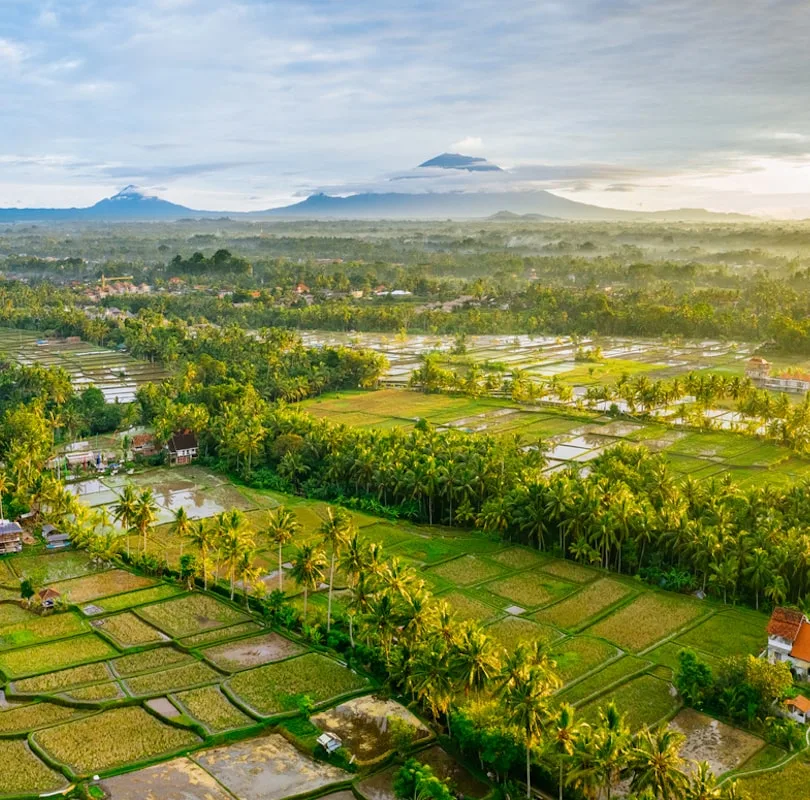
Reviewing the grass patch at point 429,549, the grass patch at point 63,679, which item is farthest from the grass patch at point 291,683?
the grass patch at point 429,549

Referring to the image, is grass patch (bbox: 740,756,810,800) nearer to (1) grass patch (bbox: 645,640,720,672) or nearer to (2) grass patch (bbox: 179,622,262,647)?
(1) grass patch (bbox: 645,640,720,672)

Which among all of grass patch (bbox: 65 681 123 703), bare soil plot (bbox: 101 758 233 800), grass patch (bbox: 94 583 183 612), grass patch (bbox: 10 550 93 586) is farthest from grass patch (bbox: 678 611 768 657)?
grass patch (bbox: 10 550 93 586)

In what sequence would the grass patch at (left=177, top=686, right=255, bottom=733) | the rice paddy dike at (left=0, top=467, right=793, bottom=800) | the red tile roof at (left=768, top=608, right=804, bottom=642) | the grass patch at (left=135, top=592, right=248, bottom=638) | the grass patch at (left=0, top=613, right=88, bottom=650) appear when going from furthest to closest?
the grass patch at (left=135, top=592, right=248, bottom=638)
the grass patch at (left=0, top=613, right=88, bottom=650)
the red tile roof at (left=768, top=608, right=804, bottom=642)
the grass patch at (left=177, top=686, right=255, bottom=733)
the rice paddy dike at (left=0, top=467, right=793, bottom=800)

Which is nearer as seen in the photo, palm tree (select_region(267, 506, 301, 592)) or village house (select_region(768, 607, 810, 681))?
village house (select_region(768, 607, 810, 681))

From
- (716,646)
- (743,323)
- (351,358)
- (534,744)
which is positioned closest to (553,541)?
(716,646)

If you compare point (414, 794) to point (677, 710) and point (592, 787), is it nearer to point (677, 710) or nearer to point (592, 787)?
point (592, 787)

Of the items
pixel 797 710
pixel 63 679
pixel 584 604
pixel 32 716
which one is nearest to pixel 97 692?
pixel 63 679

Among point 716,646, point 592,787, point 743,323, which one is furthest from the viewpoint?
point 743,323
